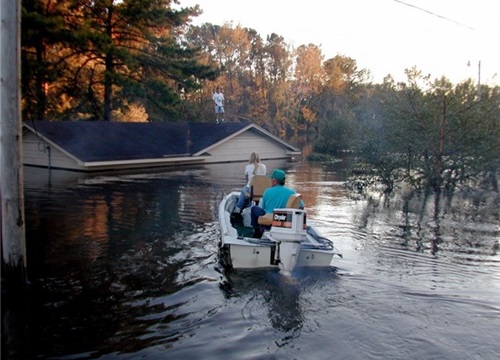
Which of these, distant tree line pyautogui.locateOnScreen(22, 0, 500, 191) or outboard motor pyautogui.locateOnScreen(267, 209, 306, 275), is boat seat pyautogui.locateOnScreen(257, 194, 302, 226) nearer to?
outboard motor pyautogui.locateOnScreen(267, 209, 306, 275)

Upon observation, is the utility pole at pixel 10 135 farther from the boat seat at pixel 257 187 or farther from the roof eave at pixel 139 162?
the roof eave at pixel 139 162

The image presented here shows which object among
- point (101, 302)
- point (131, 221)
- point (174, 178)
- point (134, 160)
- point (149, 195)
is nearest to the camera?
point (101, 302)

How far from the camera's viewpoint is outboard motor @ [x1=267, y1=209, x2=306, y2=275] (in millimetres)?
7086

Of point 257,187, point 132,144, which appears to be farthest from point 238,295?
point 132,144

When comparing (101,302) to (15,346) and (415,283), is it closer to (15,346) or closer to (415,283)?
(15,346)

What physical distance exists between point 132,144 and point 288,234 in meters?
20.1

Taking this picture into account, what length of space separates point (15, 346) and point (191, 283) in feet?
8.97

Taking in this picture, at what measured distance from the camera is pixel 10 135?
5.99 m

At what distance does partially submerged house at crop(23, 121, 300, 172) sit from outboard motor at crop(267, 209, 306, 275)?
15356 mm

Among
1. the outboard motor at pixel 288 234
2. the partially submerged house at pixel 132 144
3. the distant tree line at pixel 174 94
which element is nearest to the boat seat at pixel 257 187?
the outboard motor at pixel 288 234

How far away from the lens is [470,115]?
17641 mm

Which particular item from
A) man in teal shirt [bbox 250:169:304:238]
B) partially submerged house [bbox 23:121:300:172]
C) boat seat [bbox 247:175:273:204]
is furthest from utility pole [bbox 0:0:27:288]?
partially submerged house [bbox 23:121:300:172]

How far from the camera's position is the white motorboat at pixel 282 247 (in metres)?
7.11

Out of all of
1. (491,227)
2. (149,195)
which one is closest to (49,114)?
(149,195)
